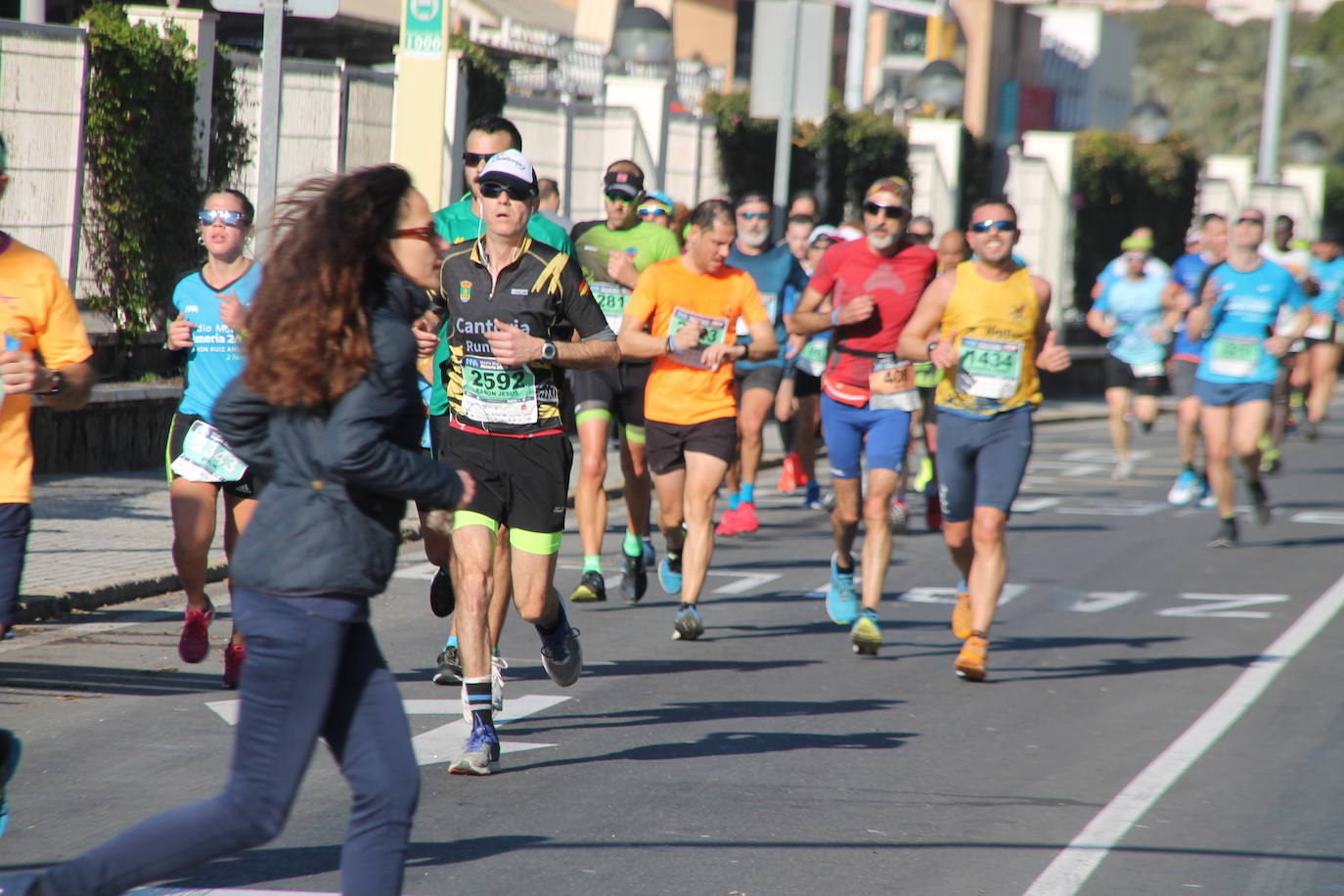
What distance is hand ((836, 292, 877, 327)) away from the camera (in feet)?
30.6

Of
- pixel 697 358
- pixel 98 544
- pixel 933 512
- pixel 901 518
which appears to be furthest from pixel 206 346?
pixel 933 512

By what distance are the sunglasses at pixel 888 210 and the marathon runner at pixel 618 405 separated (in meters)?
1.27

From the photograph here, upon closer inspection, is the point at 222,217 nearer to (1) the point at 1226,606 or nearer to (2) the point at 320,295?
(2) the point at 320,295

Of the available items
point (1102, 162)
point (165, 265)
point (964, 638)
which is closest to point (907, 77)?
point (1102, 162)

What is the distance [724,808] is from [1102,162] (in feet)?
88.7

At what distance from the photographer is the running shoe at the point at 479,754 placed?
6473 millimetres

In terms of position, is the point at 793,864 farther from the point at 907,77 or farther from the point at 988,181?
the point at 907,77

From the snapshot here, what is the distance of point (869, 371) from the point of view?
9.50m

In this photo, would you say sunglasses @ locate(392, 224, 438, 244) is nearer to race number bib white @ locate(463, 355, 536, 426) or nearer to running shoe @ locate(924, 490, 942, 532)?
race number bib white @ locate(463, 355, 536, 426)

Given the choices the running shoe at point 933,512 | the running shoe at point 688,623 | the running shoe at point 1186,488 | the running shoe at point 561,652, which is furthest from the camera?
the running shoe at point 1186,488

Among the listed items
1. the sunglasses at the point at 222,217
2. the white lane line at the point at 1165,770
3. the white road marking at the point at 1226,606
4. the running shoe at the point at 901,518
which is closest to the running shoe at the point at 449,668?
the sunglasses at the point at 222,217

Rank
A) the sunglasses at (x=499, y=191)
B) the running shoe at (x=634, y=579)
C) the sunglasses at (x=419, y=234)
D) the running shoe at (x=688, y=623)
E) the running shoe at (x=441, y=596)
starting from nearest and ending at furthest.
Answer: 1. the sunglasses at (x=419, y=234)
2. the sunglasses at (x=499, y=191)
3. the running shoe at (x=441, y=596)
4. the running shoe at (x=688, y=623)
5. the running shoe at (x=634, y=579)

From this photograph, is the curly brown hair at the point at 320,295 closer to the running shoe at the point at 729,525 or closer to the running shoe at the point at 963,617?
the running shoe at the point at 963,617

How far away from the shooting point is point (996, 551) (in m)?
8.66
